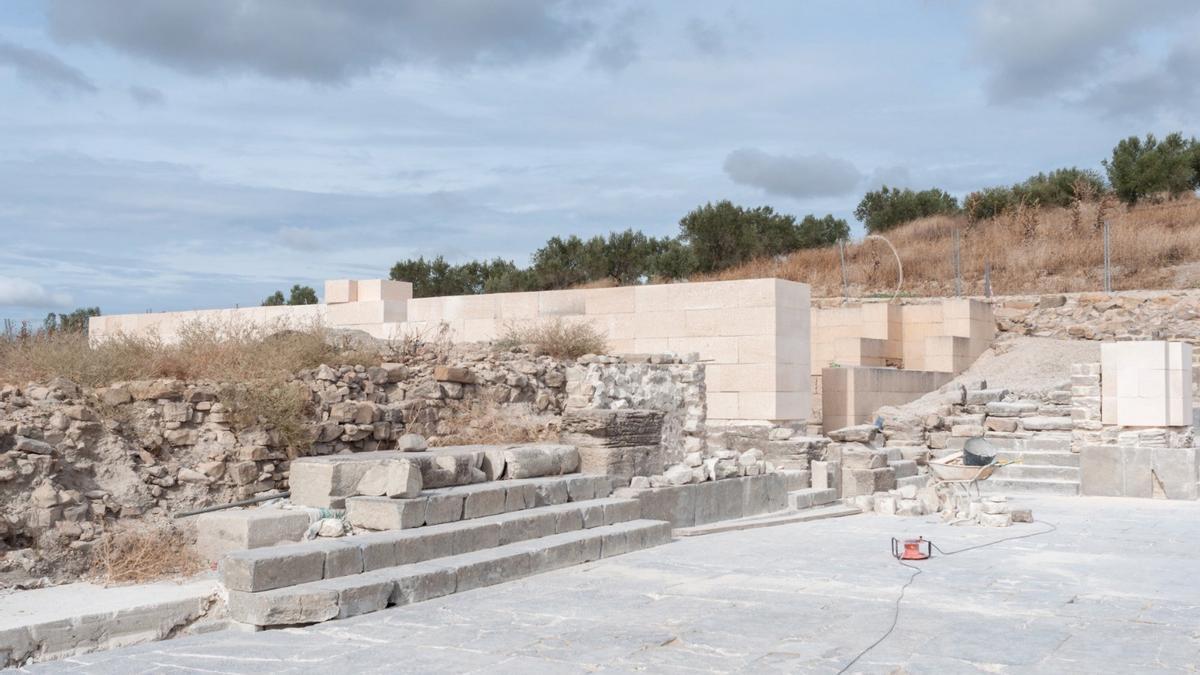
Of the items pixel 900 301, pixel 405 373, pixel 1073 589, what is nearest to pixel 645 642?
pixel 1073 589

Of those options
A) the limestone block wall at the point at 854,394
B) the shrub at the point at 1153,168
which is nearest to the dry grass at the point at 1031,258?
the shrub at the point at 1153,168

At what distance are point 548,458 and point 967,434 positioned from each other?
8.09m

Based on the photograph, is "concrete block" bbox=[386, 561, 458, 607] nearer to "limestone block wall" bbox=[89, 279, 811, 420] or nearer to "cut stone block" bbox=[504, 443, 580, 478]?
"cut stone block" bbox=[504, 443, 580, 478]

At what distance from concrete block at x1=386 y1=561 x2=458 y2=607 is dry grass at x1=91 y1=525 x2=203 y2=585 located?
1355 mm

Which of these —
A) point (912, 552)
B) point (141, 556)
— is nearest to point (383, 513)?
point (141, 556)

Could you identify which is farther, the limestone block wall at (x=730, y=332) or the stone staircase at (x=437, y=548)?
the limestone block wall at (x=730, y=332)

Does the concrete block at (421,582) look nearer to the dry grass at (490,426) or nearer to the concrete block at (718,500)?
the dry grass at (490,426)

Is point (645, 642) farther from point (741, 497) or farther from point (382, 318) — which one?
point (382, 318)

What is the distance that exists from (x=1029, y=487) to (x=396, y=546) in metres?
9.79

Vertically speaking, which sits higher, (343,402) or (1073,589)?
(343,402)

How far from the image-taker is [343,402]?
838 cm

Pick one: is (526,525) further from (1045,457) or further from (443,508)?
(1045,457)

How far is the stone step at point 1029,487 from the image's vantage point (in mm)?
13125

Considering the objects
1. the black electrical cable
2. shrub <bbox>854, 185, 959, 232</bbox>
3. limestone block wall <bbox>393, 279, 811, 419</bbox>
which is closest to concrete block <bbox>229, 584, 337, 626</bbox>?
the black electrical cable
